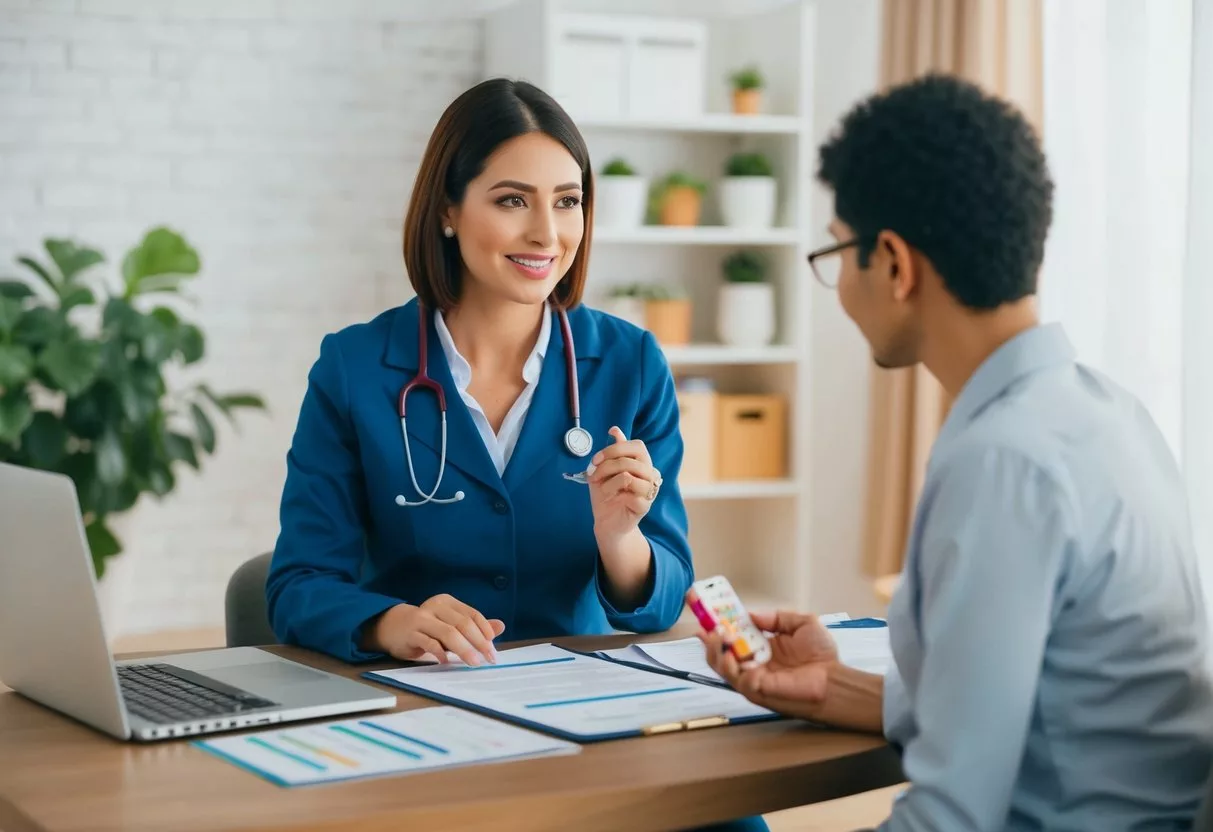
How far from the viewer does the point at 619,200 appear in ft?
14.7

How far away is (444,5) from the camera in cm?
479

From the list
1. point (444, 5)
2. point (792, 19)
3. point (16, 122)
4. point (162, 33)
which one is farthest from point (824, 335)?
point (16, 122)

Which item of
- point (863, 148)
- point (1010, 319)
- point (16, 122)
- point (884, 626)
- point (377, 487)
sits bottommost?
point (884, 626)

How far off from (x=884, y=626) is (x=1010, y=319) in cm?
70

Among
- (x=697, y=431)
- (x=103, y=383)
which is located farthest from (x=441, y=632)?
(x=697, y=431)

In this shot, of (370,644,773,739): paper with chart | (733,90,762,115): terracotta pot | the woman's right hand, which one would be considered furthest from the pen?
(733,90,762,115): terracotta pot

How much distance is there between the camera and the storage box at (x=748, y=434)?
4.63 meters

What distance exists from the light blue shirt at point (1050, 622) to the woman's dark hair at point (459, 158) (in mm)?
Result: 950

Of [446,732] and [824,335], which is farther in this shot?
[824,335]

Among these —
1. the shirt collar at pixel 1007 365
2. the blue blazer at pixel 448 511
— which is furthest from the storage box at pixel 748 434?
the shirt collar at pixel 1007 365

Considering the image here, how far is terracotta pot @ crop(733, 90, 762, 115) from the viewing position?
459 centimetres

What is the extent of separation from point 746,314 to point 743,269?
143mm

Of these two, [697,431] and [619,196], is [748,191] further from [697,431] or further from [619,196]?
[697,431]

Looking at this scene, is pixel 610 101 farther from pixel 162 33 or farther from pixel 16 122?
pixel 16 122
